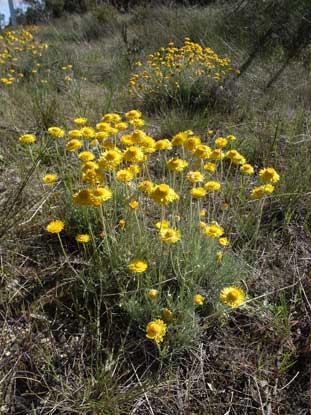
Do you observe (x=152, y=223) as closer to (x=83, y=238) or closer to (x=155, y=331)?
(x=83, y=238)

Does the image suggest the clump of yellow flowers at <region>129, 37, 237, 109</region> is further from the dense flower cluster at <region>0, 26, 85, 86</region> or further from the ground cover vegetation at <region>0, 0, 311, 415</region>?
the ground cover vegetation at <region>0, 0, 311, 415</region>

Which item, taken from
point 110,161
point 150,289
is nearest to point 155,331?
point 150,289

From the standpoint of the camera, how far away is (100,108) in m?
4.22

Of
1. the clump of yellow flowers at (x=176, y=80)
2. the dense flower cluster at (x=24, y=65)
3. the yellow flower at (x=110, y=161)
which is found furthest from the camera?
the dense flower cluster at (x=24, y=65)

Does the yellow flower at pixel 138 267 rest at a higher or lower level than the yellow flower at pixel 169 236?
lower

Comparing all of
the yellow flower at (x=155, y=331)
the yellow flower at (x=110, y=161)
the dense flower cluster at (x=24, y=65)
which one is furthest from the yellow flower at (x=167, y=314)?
the dense flower cluster at (x=24, y=65)

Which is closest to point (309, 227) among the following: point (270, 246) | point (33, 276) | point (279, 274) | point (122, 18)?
point (270, 246)

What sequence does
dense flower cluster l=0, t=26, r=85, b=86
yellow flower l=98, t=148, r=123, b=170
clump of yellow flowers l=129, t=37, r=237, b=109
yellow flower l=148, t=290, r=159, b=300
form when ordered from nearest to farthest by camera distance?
yellow flower l=148, t=290, r=159, b=300, yellow flower l=98, t=148, r=123, b=170, clump of yellow flowers l=129, t=37, r=237, b=109, dense flower cluster l=0, t=26, r=85, b=86

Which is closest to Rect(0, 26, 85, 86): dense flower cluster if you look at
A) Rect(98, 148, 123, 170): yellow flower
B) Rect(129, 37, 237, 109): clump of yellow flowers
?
Rect(129, 37, 237, 109): clump of yellow flowers

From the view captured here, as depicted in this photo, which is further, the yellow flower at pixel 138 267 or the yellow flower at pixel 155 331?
the yellow flower at pixel 138 267

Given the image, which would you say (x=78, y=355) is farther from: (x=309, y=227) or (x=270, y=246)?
(x=309, y=227)

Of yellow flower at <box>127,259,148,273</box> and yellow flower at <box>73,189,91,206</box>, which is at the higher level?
yellow flower at <box>73,189,91,206</box>

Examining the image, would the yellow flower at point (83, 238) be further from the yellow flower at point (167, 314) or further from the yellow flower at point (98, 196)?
the yellow flower at point (167, 314)

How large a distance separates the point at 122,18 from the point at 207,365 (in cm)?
1133
